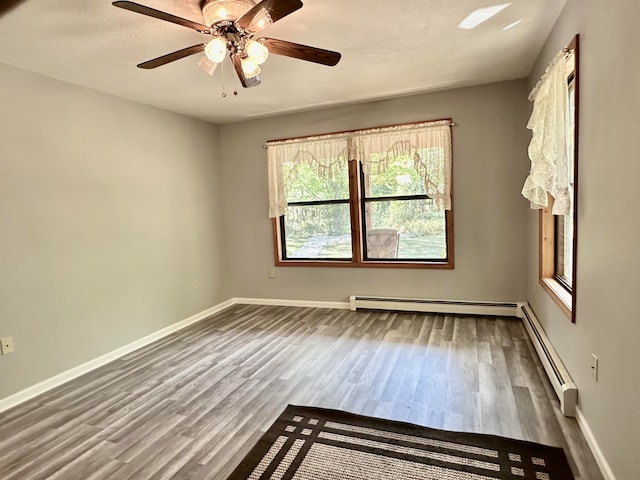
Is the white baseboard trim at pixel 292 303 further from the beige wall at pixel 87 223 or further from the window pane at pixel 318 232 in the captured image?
the beige wall at pixel 87 223

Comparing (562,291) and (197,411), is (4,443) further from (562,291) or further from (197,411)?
(562,291)

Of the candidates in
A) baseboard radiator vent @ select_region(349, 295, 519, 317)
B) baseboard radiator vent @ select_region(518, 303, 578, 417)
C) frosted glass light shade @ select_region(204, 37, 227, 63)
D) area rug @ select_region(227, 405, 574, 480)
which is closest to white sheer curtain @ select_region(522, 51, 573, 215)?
baseboard radiator vent @ select_region(518, 303, 578, 417)

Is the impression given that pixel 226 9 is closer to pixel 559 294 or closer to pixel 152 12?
pixel 152 12

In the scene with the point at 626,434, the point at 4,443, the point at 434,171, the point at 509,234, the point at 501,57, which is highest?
the point at 501,57

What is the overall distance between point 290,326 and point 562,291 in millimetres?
2547

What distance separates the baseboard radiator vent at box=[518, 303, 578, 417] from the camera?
215 centimetres

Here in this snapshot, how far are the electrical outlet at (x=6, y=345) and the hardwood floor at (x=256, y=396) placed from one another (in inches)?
16.0

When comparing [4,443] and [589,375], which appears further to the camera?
[4,443]

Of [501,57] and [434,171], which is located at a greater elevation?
[501,57]

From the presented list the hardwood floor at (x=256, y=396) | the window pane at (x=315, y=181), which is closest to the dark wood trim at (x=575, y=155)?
the hardwood floor at (x=256, y=396)

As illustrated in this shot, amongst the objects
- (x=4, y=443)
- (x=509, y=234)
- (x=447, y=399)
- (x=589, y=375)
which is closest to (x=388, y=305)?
(x=509, y=234)

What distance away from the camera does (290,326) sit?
4.07m

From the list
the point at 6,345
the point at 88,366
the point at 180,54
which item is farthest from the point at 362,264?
the point at 6,345

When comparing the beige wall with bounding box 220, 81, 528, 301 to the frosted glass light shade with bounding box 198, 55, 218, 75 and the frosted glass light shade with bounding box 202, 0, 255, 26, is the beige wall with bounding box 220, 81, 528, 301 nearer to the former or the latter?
the frosted glass light shade with bounding box 198, 55, 218, 75
